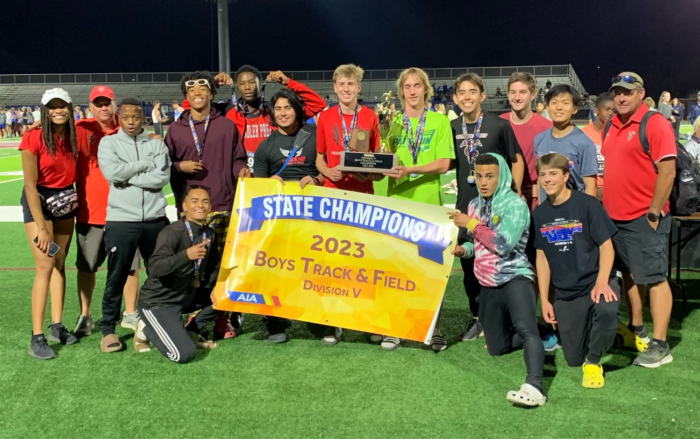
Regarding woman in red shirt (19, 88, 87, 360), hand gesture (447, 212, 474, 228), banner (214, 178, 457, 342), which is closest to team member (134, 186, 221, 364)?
banner (214, 178, 457, 342)

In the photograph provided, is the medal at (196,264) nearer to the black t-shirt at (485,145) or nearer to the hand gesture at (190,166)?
the hand gesture at (190,166)

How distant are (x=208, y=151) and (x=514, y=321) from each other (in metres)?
2.63

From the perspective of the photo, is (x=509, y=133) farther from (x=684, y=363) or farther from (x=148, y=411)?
(x=148, y=411)

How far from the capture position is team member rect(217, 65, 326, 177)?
514 cm

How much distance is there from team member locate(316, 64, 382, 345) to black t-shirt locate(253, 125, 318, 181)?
0.32 ft

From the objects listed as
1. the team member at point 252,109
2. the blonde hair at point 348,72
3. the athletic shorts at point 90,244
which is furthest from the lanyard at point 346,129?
the athletic shorts at point 90,244

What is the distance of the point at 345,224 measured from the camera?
4.49 meters

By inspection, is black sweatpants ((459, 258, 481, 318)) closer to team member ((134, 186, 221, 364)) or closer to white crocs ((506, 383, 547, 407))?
white crocs ((506, 383, 547, 407))

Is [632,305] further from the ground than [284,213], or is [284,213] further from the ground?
[284,213]

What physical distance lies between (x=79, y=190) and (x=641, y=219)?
4.29 meters

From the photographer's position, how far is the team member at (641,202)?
13.9 feet


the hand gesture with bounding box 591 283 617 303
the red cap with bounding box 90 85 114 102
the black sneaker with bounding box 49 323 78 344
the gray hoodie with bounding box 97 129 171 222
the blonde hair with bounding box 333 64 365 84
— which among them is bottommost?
the black sneaker with bounding box 49 323 78 344

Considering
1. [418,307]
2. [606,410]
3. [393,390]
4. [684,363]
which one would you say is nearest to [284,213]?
[418,307]

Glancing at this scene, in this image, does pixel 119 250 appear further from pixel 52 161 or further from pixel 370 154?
pixel 370 154
